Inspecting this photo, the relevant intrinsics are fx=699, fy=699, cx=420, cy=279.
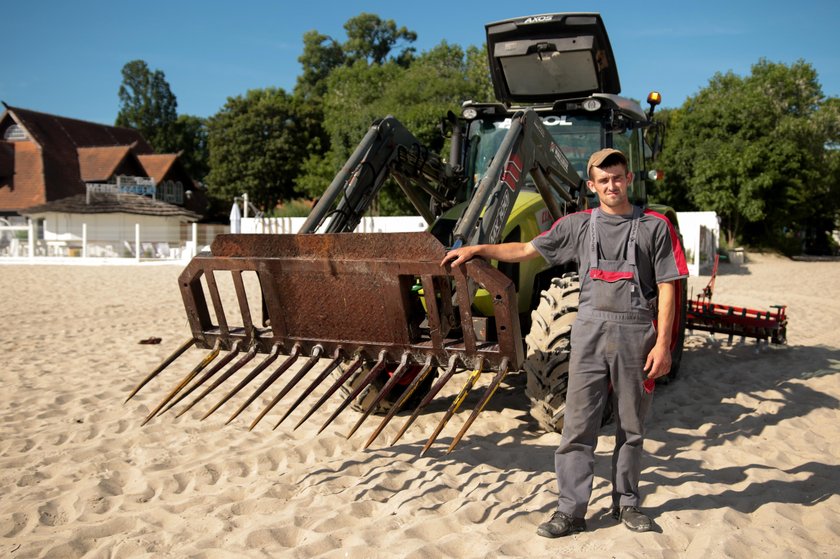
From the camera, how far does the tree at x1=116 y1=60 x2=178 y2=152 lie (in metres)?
59.1

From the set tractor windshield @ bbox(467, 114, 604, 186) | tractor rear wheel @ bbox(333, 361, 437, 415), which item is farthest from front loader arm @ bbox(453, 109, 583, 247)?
tractor rear wheel @ bbox(333, 361, 437, 415)

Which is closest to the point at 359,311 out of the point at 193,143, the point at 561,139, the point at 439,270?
the point at 439,270

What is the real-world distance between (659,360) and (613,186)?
861 millimetres

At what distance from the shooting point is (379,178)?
5.43 metres

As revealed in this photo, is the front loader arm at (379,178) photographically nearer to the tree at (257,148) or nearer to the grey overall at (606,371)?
the grey overall at (606,371)

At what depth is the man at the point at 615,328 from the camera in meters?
3.34

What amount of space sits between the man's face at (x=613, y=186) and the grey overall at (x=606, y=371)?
78 millimetres

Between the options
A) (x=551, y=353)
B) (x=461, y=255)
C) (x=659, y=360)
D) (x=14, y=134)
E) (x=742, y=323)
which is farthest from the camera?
(x=14, y=134)

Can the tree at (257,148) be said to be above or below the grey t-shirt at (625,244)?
above

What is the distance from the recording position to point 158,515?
3.65m

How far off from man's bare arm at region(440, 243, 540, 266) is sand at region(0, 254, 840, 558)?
4.36 feet

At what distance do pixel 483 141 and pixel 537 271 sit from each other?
1.56 metres

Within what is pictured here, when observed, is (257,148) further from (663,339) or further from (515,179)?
(663,339)

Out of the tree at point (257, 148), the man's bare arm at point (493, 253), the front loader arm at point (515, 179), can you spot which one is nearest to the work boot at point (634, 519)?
the man's bare arm at point (493, 253)
